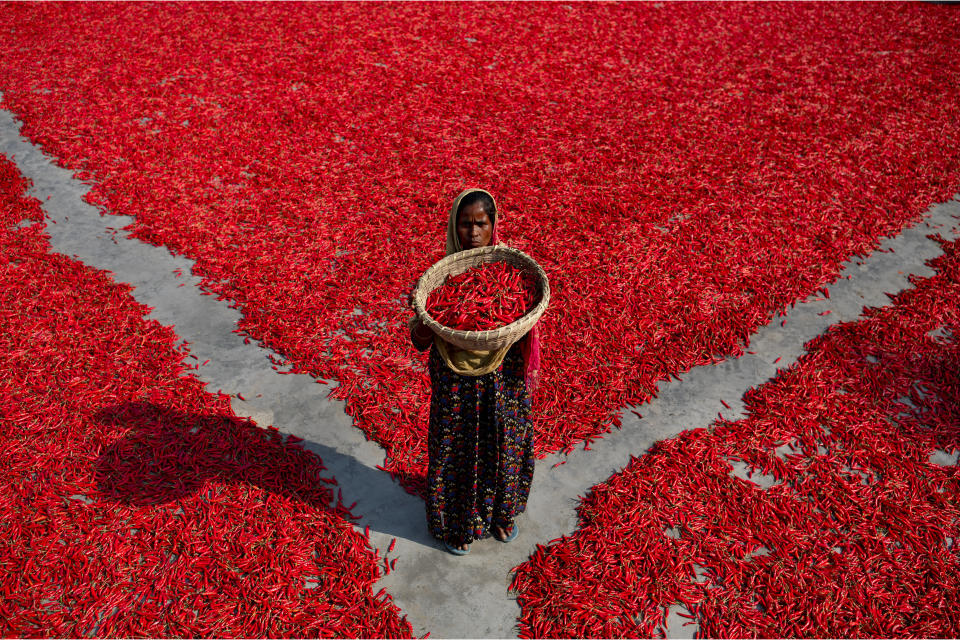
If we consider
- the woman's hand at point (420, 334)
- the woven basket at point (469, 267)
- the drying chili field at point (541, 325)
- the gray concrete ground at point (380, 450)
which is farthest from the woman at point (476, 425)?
the drying chili field at point (541, 325)

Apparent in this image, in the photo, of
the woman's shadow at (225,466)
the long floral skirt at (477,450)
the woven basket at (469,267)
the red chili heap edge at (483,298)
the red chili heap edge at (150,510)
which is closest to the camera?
the woven basket at (469,267)

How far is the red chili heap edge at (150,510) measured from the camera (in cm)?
383

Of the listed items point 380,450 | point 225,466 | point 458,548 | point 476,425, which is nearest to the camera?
point 476,425

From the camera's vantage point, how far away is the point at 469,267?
11.5 feet

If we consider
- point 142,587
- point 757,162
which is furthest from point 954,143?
point 142,587

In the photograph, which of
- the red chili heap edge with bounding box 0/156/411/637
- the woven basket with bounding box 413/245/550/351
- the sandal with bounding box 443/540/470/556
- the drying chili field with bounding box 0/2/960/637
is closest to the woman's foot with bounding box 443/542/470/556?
the sandal with bounding box 443/540/470/556

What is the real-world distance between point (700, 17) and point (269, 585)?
1594cm

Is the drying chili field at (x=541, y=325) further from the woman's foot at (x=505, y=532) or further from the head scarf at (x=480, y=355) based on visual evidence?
the head scarf at (x=480, y=355)

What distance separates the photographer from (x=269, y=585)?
13.0 ft

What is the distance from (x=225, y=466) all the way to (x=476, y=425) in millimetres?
2346

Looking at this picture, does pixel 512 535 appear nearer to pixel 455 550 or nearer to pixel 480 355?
pixel 455 550

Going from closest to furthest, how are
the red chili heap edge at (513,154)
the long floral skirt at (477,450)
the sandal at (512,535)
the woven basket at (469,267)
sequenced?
the woven basket at (469,267)
the long floral skirt at (477,450)
the sandal at (512,535)
the red chili heap edge at (513,154)

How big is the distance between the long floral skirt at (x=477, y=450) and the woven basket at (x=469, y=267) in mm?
427

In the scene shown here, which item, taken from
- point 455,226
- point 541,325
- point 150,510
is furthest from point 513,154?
point 150,510
